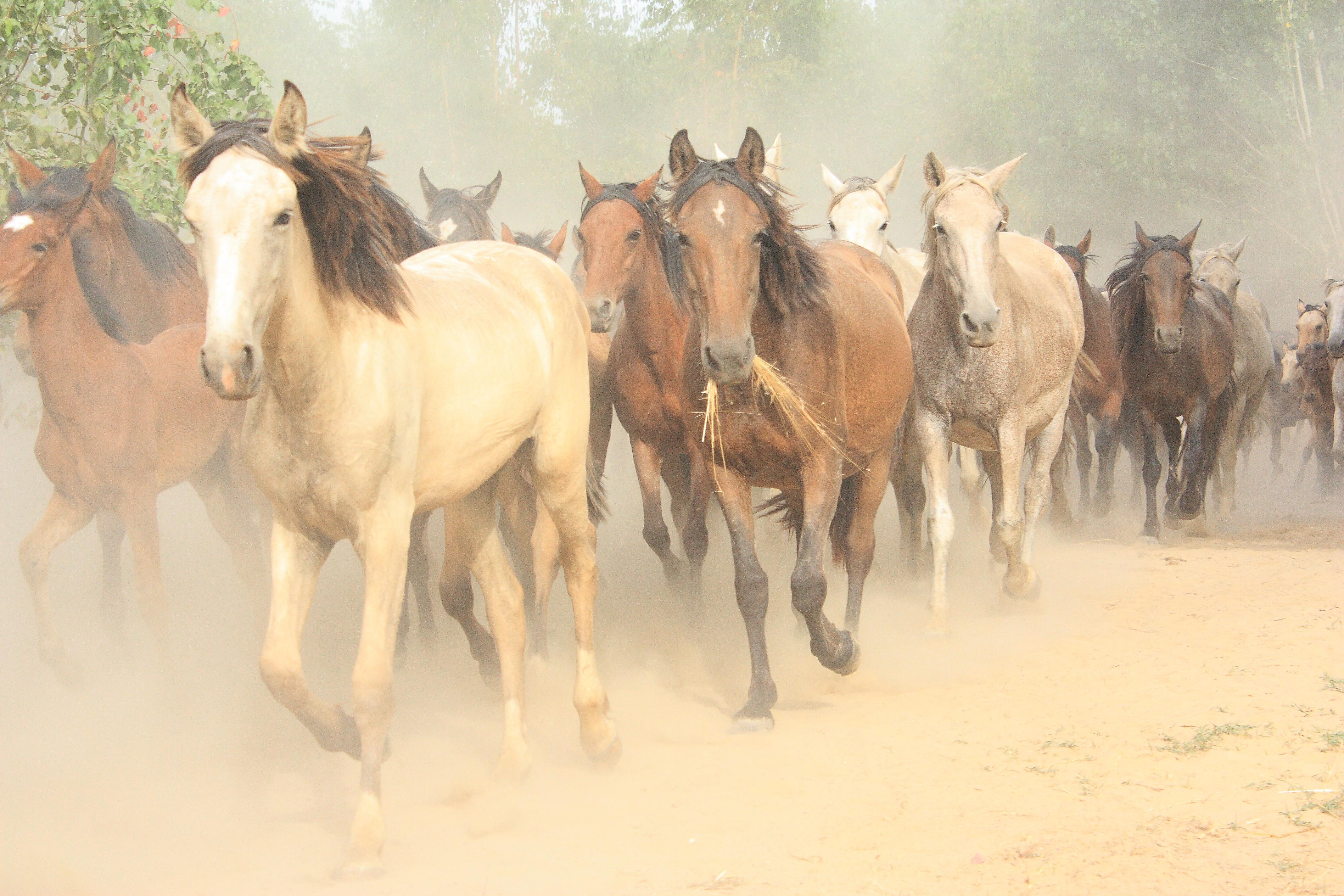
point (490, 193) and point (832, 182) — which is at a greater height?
point (832, 182)

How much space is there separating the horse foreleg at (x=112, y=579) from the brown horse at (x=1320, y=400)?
47.9 feet

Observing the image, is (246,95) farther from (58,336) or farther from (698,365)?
(698,365)

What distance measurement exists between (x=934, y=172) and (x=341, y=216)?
408 centimetres

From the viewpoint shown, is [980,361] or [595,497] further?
[980,361]

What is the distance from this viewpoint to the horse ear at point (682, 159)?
5336 mm

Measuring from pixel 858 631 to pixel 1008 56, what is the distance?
86.2ft

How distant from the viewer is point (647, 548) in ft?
33.9

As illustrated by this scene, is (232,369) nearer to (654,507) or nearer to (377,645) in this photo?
(377,645)

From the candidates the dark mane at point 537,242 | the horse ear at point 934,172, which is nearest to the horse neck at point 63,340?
the dark mane at point 537,242

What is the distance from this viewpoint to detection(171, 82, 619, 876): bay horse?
3.41m

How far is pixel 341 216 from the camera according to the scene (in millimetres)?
3869

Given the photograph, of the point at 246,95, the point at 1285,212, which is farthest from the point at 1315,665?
the point at 1285,212

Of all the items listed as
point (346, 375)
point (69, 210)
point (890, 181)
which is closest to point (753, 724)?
point (346, 375)

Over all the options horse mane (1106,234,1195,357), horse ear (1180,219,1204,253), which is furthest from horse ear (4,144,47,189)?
horse ear (1180,219,1204,253)
